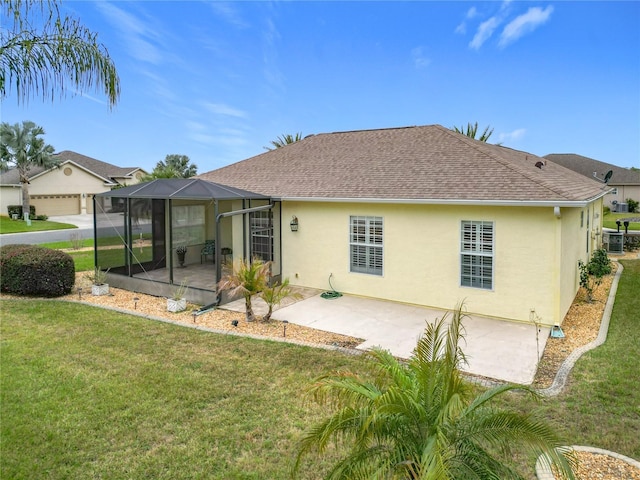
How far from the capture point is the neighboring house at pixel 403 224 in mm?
10102

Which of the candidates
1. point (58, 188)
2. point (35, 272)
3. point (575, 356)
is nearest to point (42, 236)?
point (58, 188)

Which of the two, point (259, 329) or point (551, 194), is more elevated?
point (551, 194)

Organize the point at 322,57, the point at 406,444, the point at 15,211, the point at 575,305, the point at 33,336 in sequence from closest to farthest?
the point at 406,444 → the point at 33,336 → the point at 575,305 → the point at 322,57 → the point at 15,211

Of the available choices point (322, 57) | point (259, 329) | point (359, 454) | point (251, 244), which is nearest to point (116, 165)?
point (322, 57)

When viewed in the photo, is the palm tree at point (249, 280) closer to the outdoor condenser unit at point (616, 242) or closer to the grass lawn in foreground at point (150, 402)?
the grass lawn in foreground at point (150, 402)

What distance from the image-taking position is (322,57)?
2233cm

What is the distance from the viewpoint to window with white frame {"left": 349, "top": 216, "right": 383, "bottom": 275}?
484 inches

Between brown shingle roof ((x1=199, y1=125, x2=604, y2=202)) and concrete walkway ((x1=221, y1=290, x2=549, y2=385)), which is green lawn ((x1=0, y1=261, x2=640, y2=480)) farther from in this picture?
brown shingle roof ((x1=199, y1=125, x2=604, y2=202))

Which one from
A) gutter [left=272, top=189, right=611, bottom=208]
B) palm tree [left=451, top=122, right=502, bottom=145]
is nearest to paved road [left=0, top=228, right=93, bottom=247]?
gutter [left=272, top=189, right=611, bottom=208]

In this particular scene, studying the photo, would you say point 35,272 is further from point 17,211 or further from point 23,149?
point 17,211

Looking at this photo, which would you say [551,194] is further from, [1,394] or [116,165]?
[116,165]

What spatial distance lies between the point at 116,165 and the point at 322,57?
43.5 metres

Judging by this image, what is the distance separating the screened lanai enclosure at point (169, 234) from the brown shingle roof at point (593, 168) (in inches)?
1545

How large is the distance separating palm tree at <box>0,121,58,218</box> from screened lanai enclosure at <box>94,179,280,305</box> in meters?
30.8
